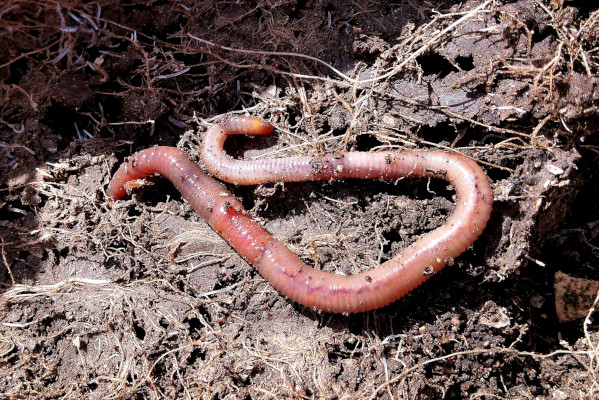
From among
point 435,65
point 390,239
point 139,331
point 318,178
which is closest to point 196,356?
point 139,331

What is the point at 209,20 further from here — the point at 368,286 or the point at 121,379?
the point at 121,379

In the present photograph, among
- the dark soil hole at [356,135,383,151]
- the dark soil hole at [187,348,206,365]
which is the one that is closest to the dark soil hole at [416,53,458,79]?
the dark soil hole at [356,135,383,151]

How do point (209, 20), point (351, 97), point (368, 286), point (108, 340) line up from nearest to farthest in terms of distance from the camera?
point (368, 286), point (108, 340), point (351, 97), point (209, 20)

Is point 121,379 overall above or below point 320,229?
below

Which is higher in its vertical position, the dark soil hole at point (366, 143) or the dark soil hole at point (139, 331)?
the dark soil hole at point (366, 143)

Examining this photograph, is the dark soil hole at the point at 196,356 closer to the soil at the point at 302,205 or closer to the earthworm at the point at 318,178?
the soil at the point at 302,205

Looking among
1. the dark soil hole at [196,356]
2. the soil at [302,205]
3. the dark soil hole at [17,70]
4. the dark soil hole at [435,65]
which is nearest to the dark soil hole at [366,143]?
the soil at [302,205]

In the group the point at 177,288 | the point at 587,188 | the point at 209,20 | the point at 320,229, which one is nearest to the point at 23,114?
the point at 209,20
